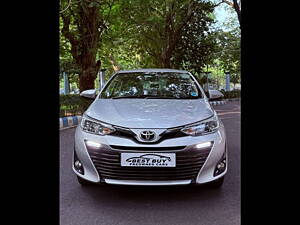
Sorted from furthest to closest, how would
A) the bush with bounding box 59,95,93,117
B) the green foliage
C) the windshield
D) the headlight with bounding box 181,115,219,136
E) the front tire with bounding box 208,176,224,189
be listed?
1. the green foliage
2. the bush with bounding box 59,95,93,117
3. the windshield
4. the front tire with bounding box 208,176,224,189
5. the headlight with bounding box 181,115,219,136

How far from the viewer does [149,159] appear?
8.59 feet

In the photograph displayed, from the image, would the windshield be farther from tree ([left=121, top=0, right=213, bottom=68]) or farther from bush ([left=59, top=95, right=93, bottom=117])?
tree ([left=121, top=0, right=213, bottom=68])

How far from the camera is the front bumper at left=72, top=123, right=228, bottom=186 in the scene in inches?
104

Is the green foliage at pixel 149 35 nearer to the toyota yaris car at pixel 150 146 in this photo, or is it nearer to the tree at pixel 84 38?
the tree at pixel 84 38

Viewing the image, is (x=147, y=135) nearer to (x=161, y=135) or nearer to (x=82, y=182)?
(x=161, y=135)

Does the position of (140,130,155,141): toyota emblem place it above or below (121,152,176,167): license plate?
above

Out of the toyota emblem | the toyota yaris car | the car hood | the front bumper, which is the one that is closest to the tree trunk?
the car hood

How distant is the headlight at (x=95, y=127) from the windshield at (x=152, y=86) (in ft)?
2.60

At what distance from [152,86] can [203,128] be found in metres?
1.24

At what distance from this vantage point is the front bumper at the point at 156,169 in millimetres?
2645

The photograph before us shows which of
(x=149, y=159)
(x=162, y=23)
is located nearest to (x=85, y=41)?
(x=162, y=23)

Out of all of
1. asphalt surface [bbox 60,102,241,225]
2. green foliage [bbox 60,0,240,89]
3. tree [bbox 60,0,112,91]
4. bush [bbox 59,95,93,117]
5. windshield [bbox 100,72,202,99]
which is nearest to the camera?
asphalt surface [bbox 60,102,241,225]
